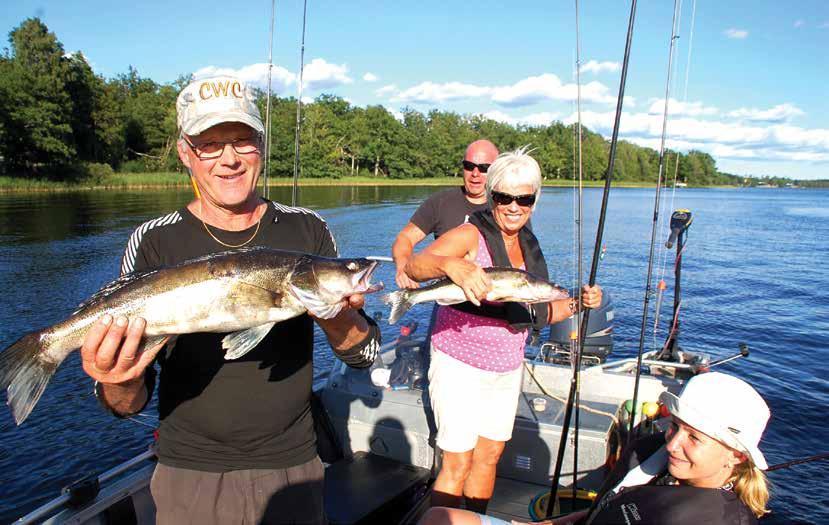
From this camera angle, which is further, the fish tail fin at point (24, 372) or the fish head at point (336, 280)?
the fish head at point (336, 280)

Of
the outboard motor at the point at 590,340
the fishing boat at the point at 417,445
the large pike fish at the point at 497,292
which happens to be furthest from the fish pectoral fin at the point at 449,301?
the outboard motor at the point at 590,340

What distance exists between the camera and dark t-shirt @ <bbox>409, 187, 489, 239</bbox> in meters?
5.05

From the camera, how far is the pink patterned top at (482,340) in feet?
11.3

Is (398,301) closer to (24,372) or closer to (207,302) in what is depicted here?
(207,302)

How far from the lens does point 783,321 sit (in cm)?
1455

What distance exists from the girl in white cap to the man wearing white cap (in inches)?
31.6

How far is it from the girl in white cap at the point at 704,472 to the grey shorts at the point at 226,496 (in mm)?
699

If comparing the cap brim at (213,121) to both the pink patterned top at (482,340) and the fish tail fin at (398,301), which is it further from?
the pink patterned top at (482,340)

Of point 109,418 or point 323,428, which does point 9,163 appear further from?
point 323,428

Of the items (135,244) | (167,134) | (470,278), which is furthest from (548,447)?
(167,134)

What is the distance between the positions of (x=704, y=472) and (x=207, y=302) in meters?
2.40

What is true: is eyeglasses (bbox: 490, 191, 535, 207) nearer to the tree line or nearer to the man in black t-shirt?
the man in black t-shirt

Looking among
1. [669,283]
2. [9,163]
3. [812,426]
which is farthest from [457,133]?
[812,426]

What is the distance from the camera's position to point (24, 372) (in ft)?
6.84
